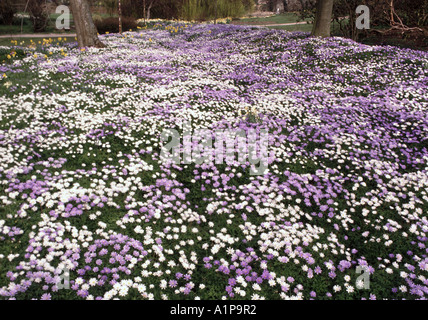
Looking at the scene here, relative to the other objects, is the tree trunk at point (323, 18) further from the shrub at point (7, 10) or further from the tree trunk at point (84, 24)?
the shrub at point (7, 10)

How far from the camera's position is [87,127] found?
7.75 meters

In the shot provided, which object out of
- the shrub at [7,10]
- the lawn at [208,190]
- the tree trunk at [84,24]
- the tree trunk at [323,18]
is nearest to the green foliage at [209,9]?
the shrub at [7,10]

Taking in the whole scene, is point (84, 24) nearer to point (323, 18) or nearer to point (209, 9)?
point (323, 18)

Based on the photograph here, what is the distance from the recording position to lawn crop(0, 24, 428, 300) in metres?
4.18

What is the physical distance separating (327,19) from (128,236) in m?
19.1

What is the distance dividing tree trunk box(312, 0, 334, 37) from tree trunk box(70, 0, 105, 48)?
14.0 meters

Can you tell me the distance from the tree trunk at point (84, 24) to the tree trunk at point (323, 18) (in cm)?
1397

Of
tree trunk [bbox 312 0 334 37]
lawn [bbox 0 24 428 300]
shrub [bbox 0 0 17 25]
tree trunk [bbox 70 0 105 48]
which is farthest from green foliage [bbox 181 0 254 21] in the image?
lawn [bbox 0 24 428 300]

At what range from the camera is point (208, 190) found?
618 centimetres

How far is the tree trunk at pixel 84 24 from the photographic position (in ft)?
52.3

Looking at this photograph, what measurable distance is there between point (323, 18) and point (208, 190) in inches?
670

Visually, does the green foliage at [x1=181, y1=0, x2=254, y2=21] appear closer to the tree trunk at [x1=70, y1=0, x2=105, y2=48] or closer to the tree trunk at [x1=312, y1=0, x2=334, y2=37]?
the tree trunk at [x1=312, y1=0, x2=334, y2=37]
